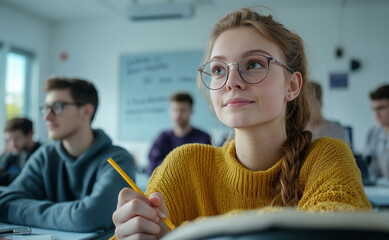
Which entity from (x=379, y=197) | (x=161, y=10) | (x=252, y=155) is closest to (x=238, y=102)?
(x=252, y=155)

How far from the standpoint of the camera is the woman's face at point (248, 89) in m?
0.88

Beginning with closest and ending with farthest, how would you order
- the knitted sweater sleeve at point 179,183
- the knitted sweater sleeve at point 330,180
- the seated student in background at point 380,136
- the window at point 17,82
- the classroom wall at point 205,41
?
the knitted sweater sleeve at point 330,180, the knitted sweater sleeve at point 179,183, the seated student in background at point 380,136, the classroom wall at point 205,41, the window at point 17,82

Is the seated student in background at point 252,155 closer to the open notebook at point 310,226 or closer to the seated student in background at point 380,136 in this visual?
the open notebook at point 310,226

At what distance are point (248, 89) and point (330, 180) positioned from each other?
307mm

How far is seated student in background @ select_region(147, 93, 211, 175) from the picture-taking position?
11.6ft

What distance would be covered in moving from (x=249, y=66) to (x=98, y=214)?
0.89 m

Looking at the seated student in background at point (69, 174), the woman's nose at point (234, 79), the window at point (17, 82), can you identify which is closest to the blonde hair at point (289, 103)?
the woman's nose at point (234, 79)

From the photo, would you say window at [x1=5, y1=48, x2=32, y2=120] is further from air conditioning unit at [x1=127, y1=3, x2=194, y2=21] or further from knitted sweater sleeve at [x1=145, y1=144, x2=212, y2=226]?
knitted sweater sleeve at [x1=145, y1=144, x2=212, y2=226]

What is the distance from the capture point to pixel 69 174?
1.68 m

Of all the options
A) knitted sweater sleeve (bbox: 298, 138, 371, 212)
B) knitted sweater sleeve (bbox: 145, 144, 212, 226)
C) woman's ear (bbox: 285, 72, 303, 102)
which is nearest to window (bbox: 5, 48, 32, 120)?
knitted sweater sleeve (bbox: 145, 144, 212, 226)

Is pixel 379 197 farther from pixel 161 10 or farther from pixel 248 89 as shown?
pixel 161 10

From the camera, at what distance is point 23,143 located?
3.16 m

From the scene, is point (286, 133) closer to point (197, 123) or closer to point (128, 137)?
point (197, 123)

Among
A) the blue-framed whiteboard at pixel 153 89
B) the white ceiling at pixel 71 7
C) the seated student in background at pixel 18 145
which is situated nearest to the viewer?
the seated student in background at pixel 18 145
